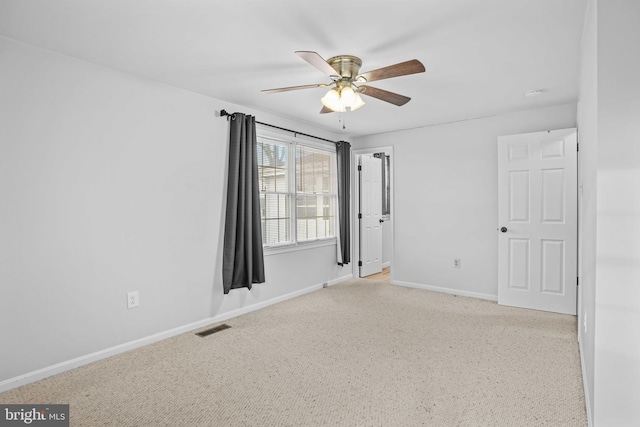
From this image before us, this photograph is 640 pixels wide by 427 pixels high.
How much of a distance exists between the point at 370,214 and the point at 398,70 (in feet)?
12.4

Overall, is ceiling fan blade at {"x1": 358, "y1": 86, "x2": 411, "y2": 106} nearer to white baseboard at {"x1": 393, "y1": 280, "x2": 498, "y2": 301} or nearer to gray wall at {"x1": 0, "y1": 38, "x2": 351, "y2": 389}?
gray wall at {"x1": 0, "y1": 38, "x2": 351, "y2": 389}

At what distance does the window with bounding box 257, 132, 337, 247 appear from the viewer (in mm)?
4270

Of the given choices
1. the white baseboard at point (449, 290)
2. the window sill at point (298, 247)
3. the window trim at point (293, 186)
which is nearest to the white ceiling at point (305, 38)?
the window trim at point (293, 186)

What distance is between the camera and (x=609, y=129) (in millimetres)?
1542

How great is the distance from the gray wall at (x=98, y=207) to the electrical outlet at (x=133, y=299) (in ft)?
0.13

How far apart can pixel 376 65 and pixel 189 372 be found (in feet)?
8.90

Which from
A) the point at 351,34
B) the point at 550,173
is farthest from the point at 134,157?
the point at 550,173

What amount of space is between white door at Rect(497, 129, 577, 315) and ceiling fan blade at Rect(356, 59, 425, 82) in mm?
2403

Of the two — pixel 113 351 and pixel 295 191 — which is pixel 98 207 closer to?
pixel 113 351

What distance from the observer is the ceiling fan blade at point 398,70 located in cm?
220

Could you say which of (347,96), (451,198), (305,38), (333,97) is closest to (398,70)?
(347,96)

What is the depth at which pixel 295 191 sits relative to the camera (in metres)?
4.61

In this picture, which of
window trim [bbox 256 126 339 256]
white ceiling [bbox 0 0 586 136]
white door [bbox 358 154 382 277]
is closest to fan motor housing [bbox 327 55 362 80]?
white ceiling [bbox 0 0 586 136]

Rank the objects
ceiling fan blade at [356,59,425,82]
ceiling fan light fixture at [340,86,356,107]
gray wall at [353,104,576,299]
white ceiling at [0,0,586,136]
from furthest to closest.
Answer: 1. gray wall at [353,104,576,299]
2. ceiling fan light fixture at [340,86,356,107]
3. ceiling fan blade at [356,59,425,82]
4. white ceiling at [0,0,586,136]
